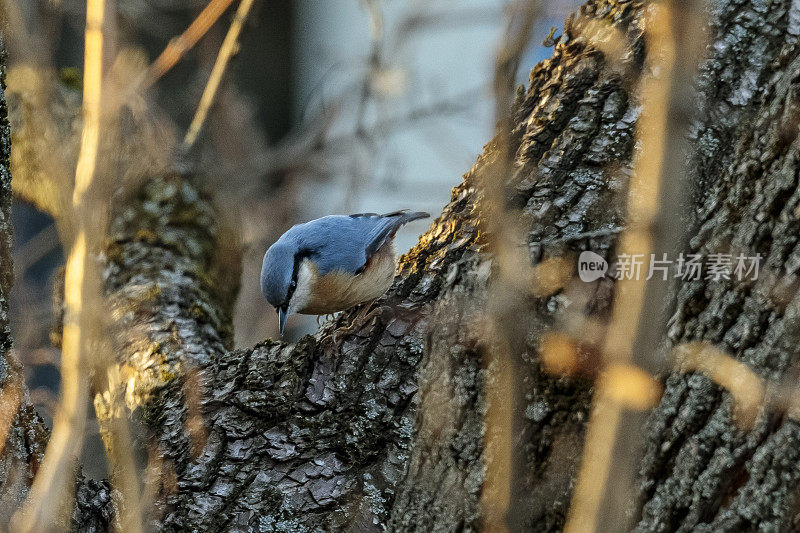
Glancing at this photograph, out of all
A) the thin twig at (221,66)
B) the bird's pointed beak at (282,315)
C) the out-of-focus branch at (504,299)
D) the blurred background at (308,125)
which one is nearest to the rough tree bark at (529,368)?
the out-of-focus branch at (504,299)

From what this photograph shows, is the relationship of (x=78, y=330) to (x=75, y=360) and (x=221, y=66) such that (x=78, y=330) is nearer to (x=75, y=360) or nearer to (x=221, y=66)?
(x=75, y=360)

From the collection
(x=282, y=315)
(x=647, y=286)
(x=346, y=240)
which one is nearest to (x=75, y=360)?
(x=647, y=286)

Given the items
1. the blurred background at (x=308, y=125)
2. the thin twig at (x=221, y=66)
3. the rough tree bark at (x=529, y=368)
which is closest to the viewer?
the rough tree bark at (x=529, y=368)

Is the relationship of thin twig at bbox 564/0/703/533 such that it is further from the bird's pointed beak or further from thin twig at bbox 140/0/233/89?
the bird's pointed beak

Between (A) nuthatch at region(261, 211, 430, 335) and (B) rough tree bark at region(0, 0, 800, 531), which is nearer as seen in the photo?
(B) rough tree bark at region(0, 0, 800, 531)

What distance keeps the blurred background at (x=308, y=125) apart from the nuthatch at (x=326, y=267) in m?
0.26

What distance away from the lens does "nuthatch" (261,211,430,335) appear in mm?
2465

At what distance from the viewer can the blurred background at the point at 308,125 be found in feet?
11.5

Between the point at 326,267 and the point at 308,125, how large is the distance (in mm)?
2235

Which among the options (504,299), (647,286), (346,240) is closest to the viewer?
(647,286)

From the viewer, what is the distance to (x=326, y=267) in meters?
2.57

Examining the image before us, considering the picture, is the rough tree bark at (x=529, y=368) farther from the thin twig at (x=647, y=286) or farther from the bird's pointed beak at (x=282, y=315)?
the bird's pointed beak at (x=282, y=315)

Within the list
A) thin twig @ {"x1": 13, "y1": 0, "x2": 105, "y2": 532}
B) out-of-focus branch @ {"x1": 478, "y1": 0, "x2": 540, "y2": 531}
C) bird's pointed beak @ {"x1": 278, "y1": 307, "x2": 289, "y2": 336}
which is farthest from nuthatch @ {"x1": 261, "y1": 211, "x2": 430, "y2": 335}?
thin twig @ {"x1": 13, "y1": 0, "x2": 105, "y2": 532}

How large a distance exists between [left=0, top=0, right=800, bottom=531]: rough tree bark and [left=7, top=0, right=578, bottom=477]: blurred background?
107 cm
